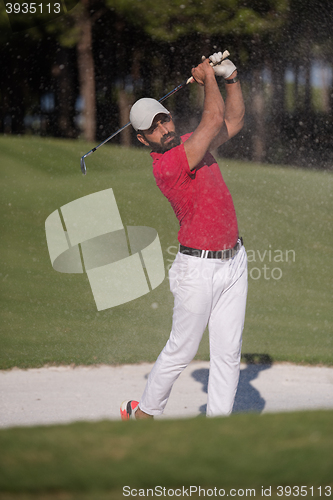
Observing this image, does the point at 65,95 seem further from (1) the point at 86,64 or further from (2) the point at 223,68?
(2) the point at 223,68

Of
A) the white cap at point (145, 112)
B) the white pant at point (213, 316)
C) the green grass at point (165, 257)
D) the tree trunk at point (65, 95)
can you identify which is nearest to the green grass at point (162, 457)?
the white pant at point (213, 316)

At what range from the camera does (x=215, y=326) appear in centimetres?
292

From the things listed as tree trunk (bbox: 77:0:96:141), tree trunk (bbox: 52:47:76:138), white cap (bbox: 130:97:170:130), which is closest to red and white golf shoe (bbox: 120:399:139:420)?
white cap (bbox: 130:97:170:130)

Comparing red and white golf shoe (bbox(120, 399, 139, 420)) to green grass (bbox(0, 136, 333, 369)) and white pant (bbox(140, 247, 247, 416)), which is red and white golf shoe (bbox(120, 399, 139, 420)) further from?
green grass (bbox(0, 136, 333, 369))

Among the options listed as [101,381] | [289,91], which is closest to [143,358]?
[101,381]

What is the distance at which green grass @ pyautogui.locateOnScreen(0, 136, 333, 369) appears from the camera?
17.9ft

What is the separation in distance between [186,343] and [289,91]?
2293 cm

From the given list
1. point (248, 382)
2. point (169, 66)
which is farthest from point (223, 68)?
point (169, 66)

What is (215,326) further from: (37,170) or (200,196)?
(37,170)

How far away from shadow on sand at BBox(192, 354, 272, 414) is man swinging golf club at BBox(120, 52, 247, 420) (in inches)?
35.3

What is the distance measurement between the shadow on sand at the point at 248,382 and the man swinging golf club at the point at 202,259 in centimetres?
90

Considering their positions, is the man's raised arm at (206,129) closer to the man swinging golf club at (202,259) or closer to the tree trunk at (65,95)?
the man swinging golf club at (202,259)

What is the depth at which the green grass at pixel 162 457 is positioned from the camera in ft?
4.74

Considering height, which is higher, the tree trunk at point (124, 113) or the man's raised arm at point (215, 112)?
the man's raised arm at point (215, 112)
